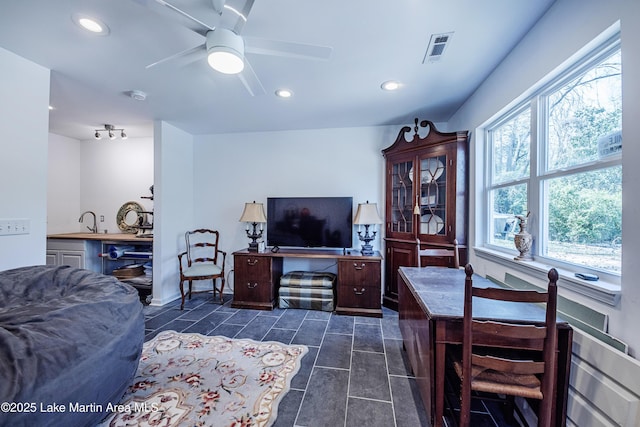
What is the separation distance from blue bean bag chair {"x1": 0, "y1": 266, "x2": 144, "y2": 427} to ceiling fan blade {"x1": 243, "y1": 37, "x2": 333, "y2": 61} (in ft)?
5.79

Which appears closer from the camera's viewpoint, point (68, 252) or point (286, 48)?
point (286, 48)

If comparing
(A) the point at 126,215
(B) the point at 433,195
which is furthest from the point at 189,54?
(A) the point at 126,215

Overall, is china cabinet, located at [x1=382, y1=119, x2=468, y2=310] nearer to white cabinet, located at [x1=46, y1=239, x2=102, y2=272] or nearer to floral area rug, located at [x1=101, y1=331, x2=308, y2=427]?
floral area rug, located at [x1=101, y1=331, x2=308, y2=427]

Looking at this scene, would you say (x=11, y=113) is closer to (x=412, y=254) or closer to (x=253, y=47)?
(x=253, y=47)

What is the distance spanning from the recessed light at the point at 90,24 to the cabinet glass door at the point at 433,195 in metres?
3.01

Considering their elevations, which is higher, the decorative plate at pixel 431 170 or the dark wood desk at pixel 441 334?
the decorative plate at pixel 431 170

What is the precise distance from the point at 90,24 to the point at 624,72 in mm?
2930

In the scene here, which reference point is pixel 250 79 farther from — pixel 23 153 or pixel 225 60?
pixel 23 153

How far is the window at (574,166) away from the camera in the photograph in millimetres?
1221

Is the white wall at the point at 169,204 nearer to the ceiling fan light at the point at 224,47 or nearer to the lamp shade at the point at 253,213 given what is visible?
the lamp shade at the point at 253,213

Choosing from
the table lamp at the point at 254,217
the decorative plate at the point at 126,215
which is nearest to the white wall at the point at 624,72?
the table lamp at the point at 254,217

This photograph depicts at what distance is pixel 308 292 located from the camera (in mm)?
3197

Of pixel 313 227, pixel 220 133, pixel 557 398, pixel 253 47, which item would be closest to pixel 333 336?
pixel 313 227

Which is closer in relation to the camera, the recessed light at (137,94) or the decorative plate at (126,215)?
the recessed light at (137,94)
